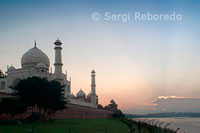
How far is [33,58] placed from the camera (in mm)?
38562

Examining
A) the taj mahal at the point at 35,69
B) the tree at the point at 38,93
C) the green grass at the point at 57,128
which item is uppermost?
the taj mahal at the point at 35,69

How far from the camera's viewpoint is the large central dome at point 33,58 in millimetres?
38500

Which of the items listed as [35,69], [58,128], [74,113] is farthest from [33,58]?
[58,128]

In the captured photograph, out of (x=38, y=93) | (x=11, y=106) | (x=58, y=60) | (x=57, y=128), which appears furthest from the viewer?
(x=58, y=60)

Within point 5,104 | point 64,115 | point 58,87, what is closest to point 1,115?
point 5,104

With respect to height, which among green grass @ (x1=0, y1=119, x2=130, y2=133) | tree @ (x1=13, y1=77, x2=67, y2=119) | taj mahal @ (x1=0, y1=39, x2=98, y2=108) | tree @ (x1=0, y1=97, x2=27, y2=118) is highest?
taj mahal @ (x1=0, y1=39, x2=98, y2=108)

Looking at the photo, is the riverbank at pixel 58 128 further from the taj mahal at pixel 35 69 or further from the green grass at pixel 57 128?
the taj mahal at pixel 35 69

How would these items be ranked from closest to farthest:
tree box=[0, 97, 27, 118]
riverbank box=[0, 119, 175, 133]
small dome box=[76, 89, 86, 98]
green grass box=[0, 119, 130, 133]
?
1. riverbank box=[0, 119, 175, 133]
2. green grass box=[0, 119, 130, 133]
3. tree box=[0, 97, 27, 118]
4. small dome box=[76, 89, 86, 98]

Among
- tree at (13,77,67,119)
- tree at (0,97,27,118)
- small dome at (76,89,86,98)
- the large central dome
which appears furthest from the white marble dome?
small dome at (76,89,86,98)

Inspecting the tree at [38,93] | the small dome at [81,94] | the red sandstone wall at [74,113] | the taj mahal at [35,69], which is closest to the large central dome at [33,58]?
the taj mahal at [35,69]

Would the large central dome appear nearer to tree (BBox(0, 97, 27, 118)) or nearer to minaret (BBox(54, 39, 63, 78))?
minaret (BBox(54, 39, 63, 78))

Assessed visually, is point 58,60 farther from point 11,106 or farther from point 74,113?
point 11,106

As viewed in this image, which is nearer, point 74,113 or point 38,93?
point 38,93

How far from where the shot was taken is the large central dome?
38.5 metres
